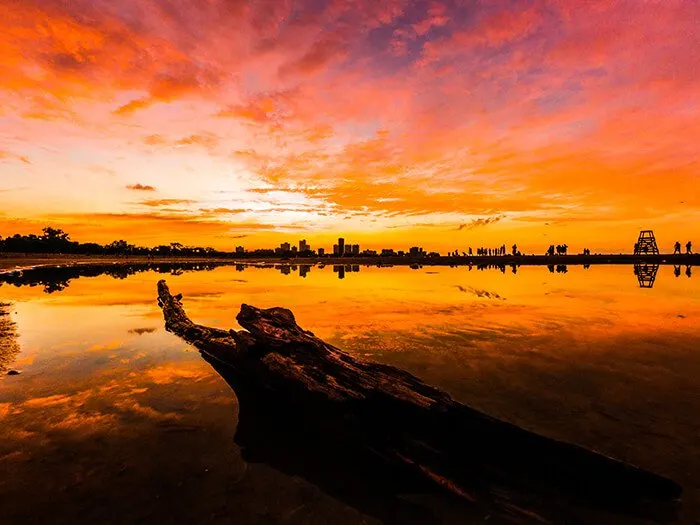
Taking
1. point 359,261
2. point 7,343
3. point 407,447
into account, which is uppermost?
point 359,261

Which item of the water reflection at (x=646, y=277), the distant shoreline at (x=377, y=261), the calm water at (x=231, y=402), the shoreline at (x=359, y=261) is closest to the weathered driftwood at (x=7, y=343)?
the calm water at (x=231, y=402)

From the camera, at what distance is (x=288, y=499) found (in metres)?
5.13

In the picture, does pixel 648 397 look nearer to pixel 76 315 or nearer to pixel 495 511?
pixel 495 511

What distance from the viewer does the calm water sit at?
5012 mm

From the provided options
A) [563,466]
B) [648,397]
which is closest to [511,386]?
[648,397]

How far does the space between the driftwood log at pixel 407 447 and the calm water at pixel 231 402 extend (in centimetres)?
41

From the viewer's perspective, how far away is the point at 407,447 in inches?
223

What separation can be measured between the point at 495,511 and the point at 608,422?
4038 mm

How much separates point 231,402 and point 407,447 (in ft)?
15.0

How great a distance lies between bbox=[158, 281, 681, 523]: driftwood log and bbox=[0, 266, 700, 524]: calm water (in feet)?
1.36

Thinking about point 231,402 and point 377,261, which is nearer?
point 231,402

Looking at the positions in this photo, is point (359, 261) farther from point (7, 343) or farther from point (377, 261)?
point (7, 343)

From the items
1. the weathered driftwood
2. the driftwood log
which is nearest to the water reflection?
the driftwood log

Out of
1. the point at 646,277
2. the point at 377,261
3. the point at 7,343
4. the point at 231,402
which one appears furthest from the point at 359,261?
the point at 231,402
